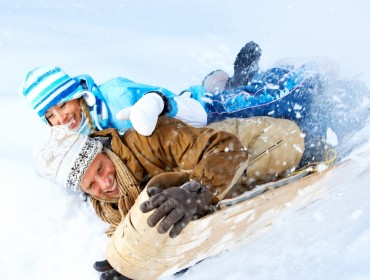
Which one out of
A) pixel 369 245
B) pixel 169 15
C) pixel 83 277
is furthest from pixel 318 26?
pixel 83 277

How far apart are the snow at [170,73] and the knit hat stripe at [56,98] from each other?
392 millimetres

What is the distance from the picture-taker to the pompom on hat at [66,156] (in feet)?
5.74

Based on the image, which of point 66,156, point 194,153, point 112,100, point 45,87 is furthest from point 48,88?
A: point 194,153

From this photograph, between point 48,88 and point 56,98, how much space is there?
0.07 meters

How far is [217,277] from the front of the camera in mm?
1824

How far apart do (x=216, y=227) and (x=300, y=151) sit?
2.69ft

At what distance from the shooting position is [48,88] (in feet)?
7.68

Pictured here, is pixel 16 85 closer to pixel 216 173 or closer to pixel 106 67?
pixel 106 67

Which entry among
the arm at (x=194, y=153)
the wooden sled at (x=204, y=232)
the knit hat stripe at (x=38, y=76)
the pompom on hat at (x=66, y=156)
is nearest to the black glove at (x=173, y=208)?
the wooden sled at (x=204, y=232)

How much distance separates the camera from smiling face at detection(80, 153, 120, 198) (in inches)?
70.4

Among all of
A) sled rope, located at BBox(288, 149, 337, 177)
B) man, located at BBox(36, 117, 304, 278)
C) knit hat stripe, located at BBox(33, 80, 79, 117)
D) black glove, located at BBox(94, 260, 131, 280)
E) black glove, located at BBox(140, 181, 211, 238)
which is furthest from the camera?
knit hat stripe, located at BBox(33, 80, 79, 117)

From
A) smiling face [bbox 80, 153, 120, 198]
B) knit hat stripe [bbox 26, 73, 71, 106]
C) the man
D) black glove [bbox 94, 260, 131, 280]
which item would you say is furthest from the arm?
knit hat stripe [bbox 26, 73, 71, 106]

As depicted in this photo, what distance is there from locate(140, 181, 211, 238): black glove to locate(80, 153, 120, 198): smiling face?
1.45 ft

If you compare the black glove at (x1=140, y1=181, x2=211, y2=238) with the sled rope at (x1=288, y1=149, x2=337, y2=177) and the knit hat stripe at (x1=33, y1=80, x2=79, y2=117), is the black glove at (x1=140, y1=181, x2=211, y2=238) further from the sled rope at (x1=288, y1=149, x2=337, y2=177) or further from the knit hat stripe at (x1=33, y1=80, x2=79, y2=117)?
the knit hat stripe at (x1=33, y1=80, x2=79, y2=117)
